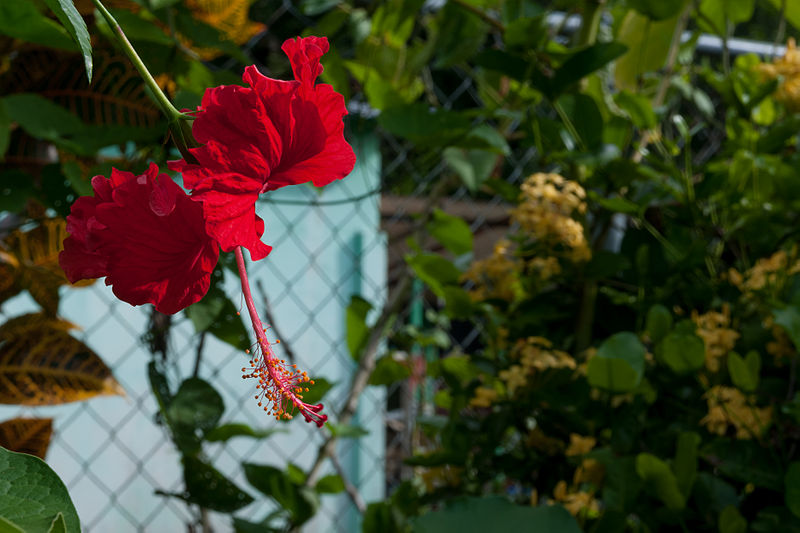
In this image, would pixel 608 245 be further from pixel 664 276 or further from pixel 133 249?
pixel 133 249

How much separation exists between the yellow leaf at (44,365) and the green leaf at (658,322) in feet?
1.67

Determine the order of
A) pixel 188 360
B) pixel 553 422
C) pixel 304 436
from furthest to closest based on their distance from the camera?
pixel 304 436, pixel 188 360, pixel 553 422

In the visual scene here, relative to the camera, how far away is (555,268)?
0.78 metres

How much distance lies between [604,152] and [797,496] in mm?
353

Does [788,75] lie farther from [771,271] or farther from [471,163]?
[471,163]

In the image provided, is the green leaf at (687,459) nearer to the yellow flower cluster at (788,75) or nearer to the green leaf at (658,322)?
the green leaf at (658,322)

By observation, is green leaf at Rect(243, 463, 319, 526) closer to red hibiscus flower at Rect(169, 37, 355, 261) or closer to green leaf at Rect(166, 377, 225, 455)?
green leaf at Rect(166, 377, 225, 455)

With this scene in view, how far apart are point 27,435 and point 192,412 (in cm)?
17

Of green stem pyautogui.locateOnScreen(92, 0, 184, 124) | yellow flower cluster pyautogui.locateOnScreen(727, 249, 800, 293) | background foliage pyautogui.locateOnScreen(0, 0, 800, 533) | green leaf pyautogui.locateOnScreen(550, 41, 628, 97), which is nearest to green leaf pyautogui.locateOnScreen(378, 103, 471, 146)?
background foliage pyautogui.locateOnScreen(0, 0, 800, 533)

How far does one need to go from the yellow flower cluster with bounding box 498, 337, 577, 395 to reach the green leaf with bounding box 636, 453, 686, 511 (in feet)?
0.44

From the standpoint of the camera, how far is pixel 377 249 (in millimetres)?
1789

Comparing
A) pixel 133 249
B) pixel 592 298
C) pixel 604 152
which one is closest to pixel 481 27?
pixel 604 152

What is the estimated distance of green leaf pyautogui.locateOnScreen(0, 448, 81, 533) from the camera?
0.20 meters

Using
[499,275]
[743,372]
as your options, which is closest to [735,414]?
[743,372]
